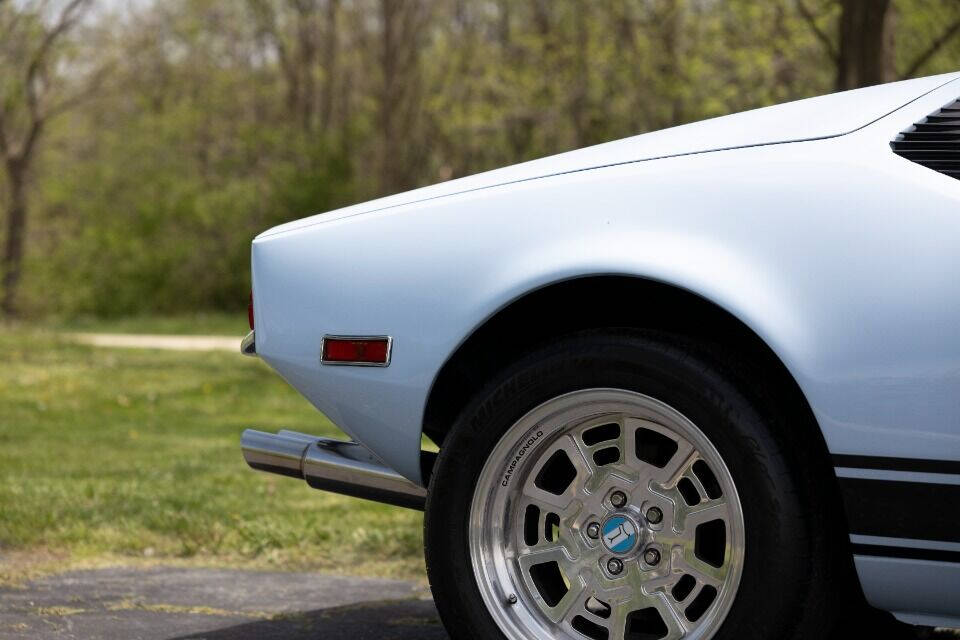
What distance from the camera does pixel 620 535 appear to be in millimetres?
2711

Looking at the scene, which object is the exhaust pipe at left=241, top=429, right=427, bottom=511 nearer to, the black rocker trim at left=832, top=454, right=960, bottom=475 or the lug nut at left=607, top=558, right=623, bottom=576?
the lug nut at left=607, top=558, right=623, bottom=576

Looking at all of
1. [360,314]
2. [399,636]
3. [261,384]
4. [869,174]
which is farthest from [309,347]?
[261,384]

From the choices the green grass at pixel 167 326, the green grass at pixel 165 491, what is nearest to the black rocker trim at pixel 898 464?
the green grass at pixel 165 491

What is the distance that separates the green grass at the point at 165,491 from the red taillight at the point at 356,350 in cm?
167

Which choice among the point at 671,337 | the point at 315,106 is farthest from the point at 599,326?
the point at 315,106

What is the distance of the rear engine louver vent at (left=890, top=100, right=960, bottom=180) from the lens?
8.32 ft

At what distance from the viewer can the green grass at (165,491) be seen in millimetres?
4684

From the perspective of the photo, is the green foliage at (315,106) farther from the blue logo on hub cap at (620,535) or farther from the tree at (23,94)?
the blue logo on hub cap at (620,535)

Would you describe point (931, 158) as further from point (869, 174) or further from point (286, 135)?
point (286, 135)

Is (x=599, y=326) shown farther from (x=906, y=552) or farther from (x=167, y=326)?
(x=167, y=326)

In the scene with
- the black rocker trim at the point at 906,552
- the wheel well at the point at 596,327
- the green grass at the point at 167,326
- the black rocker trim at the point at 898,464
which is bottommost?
the green grass at the point at 167,326

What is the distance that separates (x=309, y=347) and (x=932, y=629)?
196 centimetres

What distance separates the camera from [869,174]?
251 centimetres

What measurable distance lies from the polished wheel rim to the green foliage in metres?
17.7
